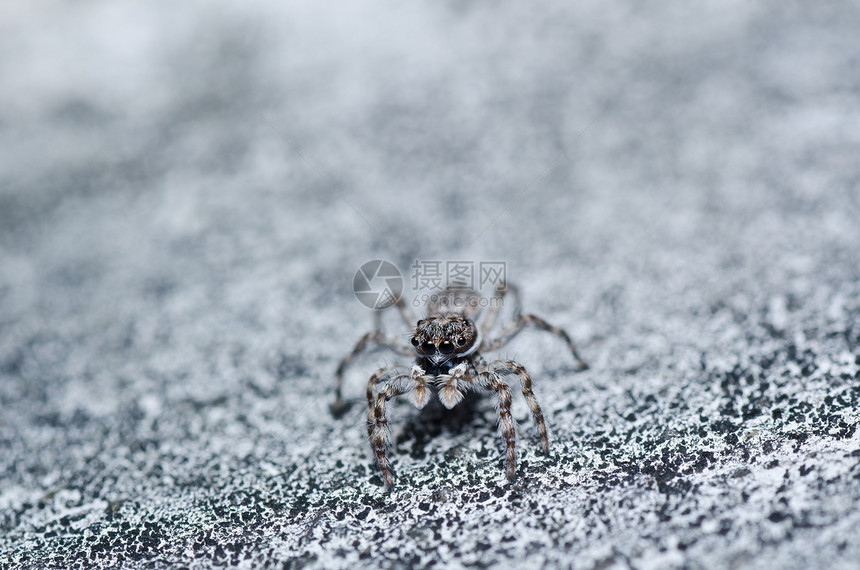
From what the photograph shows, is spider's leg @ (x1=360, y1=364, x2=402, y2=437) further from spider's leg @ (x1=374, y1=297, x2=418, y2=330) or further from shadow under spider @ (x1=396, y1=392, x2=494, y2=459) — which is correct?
spider's leg @ (x1=374, y1=297, x2=418, y2=330)

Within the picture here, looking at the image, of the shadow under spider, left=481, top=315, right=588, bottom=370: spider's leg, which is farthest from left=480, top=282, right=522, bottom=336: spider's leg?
the shadow under spider

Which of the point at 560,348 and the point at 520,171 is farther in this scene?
the point at 520,171

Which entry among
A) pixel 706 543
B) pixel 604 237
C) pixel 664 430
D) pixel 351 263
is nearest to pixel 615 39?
pixel 604 237

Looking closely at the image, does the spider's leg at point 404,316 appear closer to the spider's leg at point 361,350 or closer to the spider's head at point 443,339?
the spider's leg at point 361,350

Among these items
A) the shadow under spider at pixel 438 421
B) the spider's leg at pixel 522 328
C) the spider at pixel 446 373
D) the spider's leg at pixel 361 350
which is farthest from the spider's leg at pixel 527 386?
the spider's leg at pixel 361 350

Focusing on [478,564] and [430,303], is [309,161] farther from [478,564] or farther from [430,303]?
[478,564]

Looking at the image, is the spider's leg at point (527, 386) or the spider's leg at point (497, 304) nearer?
the spider's leg at point (527, 386)
